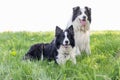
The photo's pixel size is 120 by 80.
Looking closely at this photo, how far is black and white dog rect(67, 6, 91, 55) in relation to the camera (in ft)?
26.4

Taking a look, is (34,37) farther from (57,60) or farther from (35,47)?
(57,60)

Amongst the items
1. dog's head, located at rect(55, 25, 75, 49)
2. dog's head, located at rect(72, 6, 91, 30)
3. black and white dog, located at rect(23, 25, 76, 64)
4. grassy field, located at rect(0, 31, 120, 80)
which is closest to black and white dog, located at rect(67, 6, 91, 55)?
dog's head, located at rect(72, 6, 91, 30)

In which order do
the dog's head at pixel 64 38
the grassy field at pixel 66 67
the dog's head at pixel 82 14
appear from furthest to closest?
the dog's head at pixel 82 14
the dog's head at pixel 64 38
the grassy field at pixel 66 67

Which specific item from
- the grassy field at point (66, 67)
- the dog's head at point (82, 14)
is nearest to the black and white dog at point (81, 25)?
the dog's head at point (82, 14)

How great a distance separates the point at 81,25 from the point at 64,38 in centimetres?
166

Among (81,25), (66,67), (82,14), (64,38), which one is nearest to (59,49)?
(64,38)

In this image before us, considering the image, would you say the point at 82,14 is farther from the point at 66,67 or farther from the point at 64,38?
the point at 66,67

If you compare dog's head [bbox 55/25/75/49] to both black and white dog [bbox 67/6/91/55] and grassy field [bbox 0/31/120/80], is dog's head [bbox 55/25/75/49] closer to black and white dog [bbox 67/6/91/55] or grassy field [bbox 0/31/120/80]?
grassy field [bbox 0/31/120/80]

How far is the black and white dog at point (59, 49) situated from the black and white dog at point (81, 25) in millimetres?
903

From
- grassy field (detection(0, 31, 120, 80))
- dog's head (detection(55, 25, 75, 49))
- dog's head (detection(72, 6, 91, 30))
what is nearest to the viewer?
grassy field (detection(0, 31, 120, 80))

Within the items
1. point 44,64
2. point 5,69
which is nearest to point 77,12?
point 44,64

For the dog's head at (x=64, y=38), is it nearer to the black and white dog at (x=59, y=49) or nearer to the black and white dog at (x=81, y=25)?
the black and white dog at (x=59, y=49)

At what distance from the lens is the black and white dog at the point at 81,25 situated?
8.05 metres

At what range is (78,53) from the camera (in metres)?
8.16
